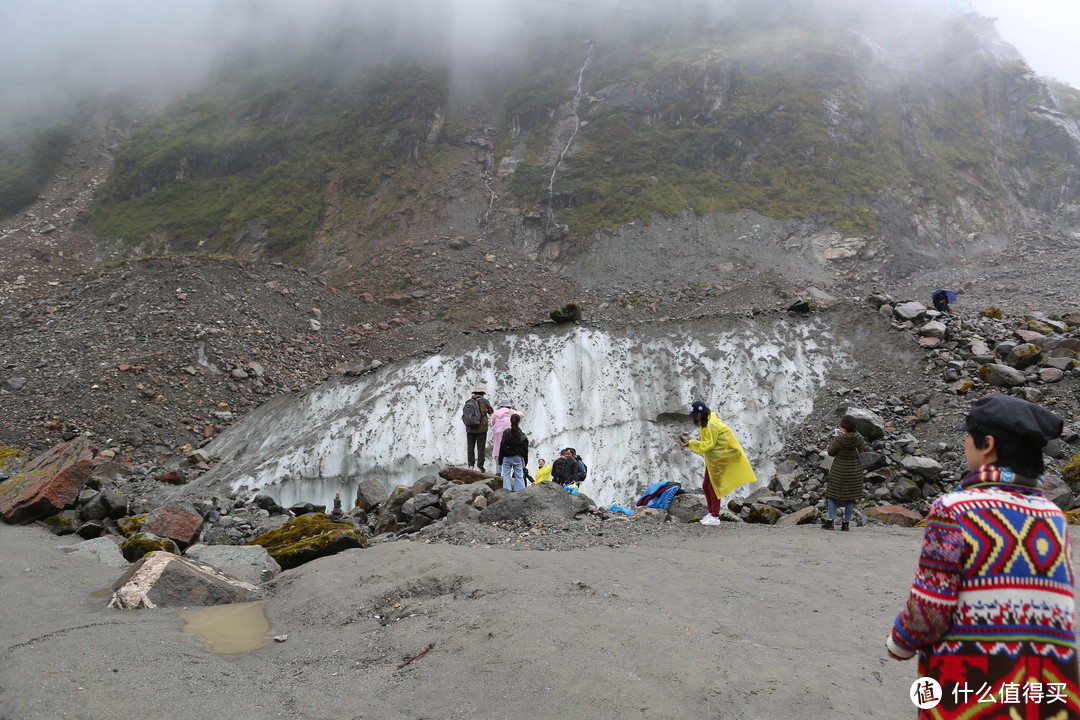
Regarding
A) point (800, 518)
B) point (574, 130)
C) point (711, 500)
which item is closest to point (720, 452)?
point (711, 500)

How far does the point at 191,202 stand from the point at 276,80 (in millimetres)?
15100

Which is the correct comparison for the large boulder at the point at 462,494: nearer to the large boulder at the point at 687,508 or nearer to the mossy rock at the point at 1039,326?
the large boulder at the point at 687,508

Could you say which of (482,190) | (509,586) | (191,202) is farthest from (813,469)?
(191,202)

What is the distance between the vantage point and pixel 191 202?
4631 cm

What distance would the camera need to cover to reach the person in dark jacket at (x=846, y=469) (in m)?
9.45

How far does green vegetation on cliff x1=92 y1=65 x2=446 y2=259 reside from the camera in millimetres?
43531

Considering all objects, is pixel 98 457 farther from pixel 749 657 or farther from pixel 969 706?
pixel 969 706

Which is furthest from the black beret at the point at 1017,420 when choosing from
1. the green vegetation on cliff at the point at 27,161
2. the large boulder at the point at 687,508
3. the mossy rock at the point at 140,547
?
the green vegetation on cliff at the point at 27,161

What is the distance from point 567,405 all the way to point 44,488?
11.0m

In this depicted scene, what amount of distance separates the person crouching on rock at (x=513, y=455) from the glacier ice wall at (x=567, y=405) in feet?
11.2

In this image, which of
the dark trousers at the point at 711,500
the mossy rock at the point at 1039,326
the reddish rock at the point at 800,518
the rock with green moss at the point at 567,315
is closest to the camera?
the dark trousers at the point at 711,500

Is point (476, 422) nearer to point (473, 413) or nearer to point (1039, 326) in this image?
point (473, 413)

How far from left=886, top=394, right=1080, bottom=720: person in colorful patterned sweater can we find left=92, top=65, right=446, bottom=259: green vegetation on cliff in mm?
41942

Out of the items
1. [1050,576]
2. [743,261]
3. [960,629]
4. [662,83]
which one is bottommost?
[960,629]
